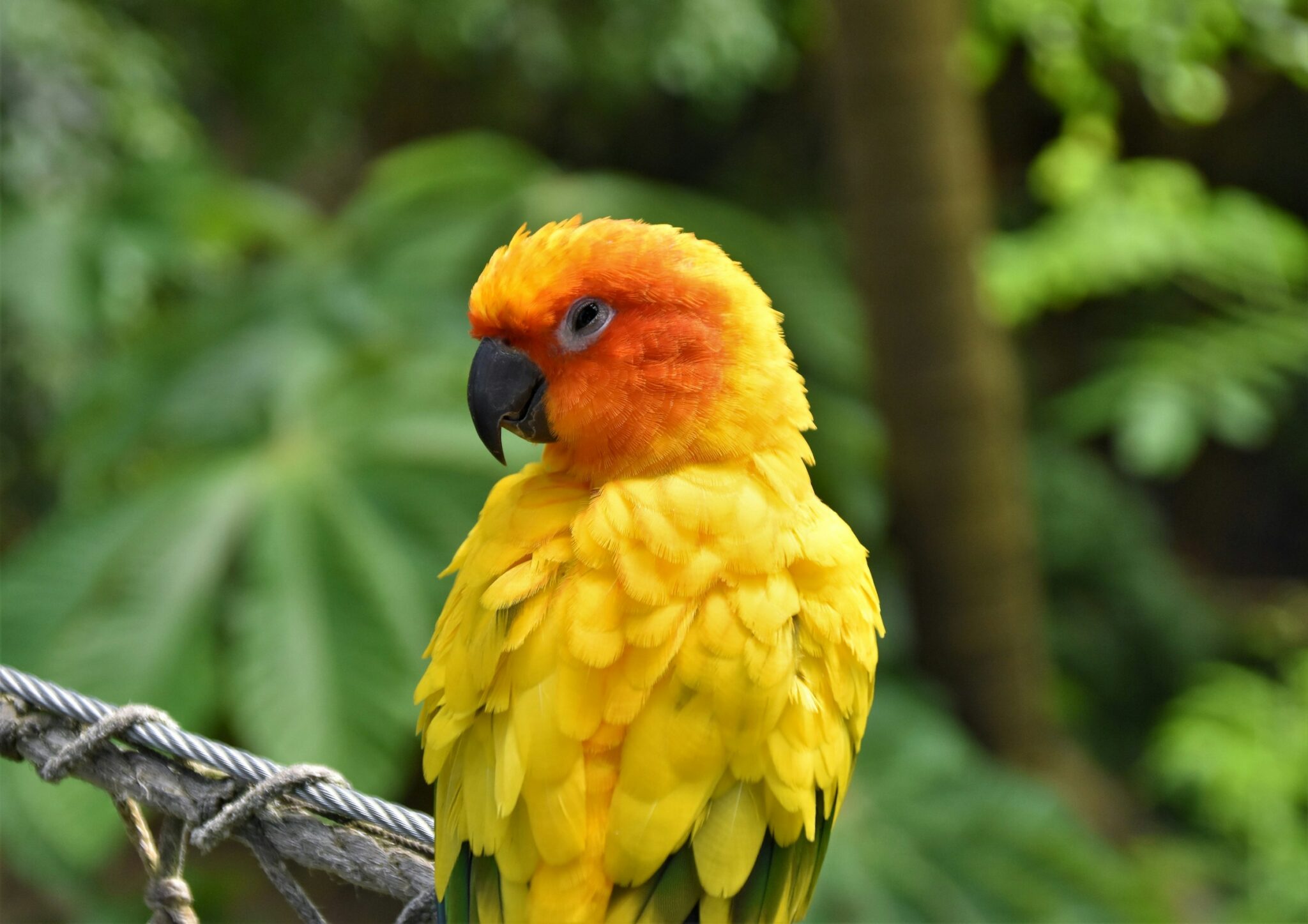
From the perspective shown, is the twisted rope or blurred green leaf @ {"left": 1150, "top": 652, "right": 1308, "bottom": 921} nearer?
the twisted rope

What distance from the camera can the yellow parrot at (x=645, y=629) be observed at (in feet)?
3.71

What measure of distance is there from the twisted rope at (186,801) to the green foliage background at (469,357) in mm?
1253

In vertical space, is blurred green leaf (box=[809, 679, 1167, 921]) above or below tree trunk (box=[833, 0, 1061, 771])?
below

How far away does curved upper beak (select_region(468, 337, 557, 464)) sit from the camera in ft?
4.60

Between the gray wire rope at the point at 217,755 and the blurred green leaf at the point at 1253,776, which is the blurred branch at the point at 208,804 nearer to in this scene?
the gray wire rope at the point at 217,755

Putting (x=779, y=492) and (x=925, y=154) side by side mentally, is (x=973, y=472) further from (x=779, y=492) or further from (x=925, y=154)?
(x=779, y=492)

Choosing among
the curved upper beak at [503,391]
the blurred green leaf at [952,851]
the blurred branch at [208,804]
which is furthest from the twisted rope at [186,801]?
the blurred green leaf at [952,851]

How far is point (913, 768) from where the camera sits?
3.00 m

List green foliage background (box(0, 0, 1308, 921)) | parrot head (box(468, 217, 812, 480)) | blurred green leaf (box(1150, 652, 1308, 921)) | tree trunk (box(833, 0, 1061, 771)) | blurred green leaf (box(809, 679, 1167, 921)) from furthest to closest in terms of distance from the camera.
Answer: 1. blurred green leaf (box(1150, 652, 1308, 921))
2. tree trunk (box(833, 0, 1061, 771))
3. blurred green leaf (box(809, 679, 1167, 921))
4. green foliage background (box(0, 0, 1308, 921))
5. parrot head (box(468, 217, 812, 480))

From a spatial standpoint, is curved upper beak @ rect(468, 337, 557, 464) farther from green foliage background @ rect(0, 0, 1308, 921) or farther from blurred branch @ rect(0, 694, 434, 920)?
green foliage background @ rect(0, 0, 1308, 921)

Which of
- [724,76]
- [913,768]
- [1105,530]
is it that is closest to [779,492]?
[913,768]

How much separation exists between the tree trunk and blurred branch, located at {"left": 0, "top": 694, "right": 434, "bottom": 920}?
97.2 inches

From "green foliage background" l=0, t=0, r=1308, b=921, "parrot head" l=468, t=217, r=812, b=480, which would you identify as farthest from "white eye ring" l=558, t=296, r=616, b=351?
"green foliage background" l=0, t=0, r=1308, b=921

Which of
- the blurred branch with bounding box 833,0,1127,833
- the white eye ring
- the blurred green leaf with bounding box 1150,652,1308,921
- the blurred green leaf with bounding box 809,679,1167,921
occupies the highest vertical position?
the white eye ring
